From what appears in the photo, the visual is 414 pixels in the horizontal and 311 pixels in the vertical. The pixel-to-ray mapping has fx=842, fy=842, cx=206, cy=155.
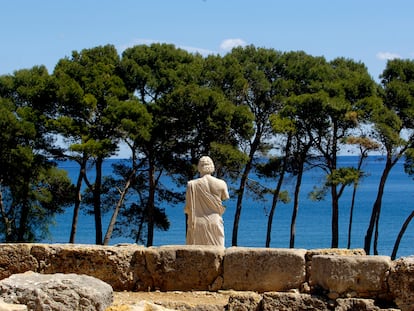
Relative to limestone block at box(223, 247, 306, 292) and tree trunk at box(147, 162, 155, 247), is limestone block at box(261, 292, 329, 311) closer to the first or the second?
limestone block at box(223, 247, 306, 292)

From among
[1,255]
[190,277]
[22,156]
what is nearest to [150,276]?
[190,277]

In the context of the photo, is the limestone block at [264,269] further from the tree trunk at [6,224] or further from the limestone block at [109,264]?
the tree trunk at [6,224]

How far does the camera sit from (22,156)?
30.6 meters

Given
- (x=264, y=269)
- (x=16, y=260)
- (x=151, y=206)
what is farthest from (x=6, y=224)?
(x=264, y=269)

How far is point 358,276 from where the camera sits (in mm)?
9242

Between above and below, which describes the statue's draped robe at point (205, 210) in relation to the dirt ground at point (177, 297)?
above

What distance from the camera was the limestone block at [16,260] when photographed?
10.5 m

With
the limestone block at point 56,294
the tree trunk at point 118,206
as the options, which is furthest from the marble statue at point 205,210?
the tree trunk at point 118,206

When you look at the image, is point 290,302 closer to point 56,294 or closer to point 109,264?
point 109,264

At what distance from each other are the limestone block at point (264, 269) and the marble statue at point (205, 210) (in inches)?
108

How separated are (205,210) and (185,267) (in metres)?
2.78

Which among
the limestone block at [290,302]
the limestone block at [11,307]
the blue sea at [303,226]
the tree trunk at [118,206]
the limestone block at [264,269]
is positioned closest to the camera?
the limestone block at [11,307]

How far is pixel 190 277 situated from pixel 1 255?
2.42 metres

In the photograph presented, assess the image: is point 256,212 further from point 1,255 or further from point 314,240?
point 1,255
